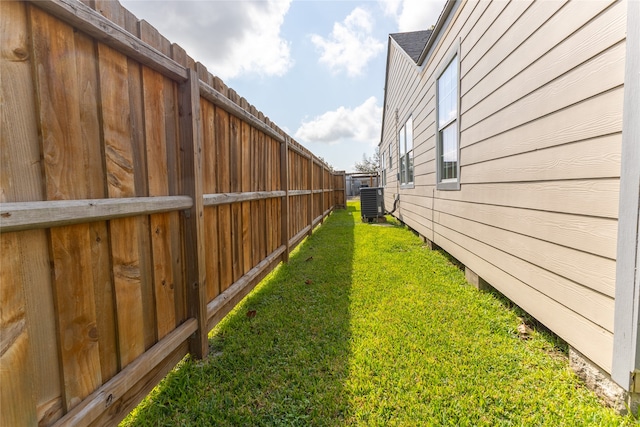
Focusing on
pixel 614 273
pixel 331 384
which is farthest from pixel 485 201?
pixel 331 384

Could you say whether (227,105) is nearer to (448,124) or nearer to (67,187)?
(67,187)

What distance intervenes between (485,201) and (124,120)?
2888mm

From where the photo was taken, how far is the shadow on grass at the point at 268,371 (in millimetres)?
1395

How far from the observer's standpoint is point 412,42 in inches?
301

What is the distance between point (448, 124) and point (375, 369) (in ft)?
10.9

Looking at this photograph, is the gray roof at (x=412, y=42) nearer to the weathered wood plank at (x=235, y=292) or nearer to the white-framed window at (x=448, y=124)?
the white-framed window at (x=448, y=124)

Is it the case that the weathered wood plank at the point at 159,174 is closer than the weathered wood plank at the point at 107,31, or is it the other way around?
the weathered wood plank at the point at 107,31

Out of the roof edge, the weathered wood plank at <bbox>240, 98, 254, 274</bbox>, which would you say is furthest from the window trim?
the weathered wood plank at <bbox>240, 98, 254, 274</bbox>

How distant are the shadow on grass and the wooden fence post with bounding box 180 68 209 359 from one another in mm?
286

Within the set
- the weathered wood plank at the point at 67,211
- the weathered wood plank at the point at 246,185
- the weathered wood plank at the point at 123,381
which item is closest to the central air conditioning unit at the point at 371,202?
the weathered wood plank at the point at 246,185

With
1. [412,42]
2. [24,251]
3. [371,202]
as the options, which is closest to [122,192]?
[24,251]

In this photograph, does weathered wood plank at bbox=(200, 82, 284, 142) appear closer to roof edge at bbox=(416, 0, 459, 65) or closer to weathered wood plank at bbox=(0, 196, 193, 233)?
weathered wood plank at bbox=(0, 196, 193, 233)

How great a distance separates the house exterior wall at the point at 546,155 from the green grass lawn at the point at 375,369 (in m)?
0.27

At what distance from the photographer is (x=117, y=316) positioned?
4.00 ft
